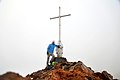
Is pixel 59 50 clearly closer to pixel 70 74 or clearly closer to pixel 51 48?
pixel 51 48

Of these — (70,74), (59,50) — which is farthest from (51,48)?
(70,74)

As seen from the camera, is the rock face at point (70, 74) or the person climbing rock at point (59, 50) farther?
the person climbing rock at point (59, 50)

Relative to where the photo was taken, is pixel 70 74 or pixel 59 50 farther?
pixel 59 50

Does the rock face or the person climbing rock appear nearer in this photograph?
the rock face

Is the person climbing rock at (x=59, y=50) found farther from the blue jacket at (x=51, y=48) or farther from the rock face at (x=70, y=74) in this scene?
the rock face at (x=70, y=74)

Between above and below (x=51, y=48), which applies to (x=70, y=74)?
below

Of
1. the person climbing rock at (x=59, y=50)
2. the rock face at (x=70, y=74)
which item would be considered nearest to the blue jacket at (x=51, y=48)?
the person climbing rock at (x=59, y=50)

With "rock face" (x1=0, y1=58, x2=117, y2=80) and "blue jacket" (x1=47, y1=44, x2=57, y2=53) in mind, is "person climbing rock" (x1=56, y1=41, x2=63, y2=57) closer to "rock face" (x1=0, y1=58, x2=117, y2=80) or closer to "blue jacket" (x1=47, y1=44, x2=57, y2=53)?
"blue jacket" (x1=47, y1=44, x2=57, y2=53)

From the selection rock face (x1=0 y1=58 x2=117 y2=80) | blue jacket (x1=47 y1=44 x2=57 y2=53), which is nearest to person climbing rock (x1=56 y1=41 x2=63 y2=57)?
blue jacket (x1=47 y1=44 x2=57 y2=53)

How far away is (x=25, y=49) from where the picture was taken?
244 inches

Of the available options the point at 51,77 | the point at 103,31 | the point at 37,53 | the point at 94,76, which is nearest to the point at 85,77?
the point at 94,76

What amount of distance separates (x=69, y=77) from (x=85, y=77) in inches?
11.9

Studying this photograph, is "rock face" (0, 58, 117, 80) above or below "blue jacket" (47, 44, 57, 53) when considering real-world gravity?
below

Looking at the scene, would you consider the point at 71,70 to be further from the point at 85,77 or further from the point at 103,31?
the point at 103,31
